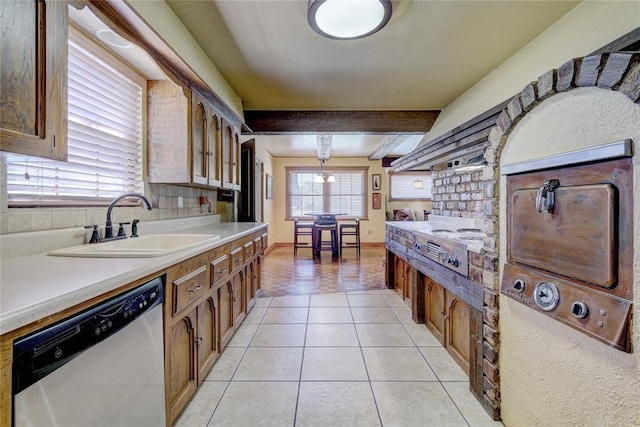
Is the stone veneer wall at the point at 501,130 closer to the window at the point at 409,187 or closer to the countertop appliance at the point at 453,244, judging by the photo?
the countertop appliance at the point at 453,244

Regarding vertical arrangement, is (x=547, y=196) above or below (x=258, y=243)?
above

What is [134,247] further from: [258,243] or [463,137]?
[463,137]

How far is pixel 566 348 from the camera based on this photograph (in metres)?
1.04

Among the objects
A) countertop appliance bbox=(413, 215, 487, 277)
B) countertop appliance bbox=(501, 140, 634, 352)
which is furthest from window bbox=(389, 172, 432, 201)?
countertop appliance bbox=(501, 140, 634, 352)

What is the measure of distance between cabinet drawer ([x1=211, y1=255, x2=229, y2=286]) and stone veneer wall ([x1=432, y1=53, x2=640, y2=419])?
156 centimetres

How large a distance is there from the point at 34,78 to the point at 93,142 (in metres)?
0.93

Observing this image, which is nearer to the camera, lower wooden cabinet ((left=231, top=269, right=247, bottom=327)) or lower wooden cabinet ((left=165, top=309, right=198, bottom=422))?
lower wooden cabinet ((left=165, top=309, right=198, bottom=422))

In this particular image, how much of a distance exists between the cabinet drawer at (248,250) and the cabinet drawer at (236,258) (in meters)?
0.10

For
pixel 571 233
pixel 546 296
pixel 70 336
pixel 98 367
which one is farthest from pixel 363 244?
pixel 70 336

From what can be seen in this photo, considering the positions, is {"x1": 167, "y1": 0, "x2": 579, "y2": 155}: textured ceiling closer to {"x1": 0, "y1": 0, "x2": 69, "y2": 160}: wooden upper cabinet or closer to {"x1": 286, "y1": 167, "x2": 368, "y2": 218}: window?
{"x1": 0, "y1": 0, "x2": 69, "y2": 160}: wooden upper cabinet

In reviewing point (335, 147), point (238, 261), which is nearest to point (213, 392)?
point (238, 261)

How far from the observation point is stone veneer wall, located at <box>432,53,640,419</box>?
0.84 metres

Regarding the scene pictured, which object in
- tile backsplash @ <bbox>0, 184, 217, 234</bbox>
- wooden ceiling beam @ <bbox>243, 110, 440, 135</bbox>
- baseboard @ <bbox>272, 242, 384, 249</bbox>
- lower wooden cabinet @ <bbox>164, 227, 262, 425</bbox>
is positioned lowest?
baseboard @ <bbox>272, 242, 384, 249</bbox>

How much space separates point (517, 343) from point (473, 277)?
40 centimetres
